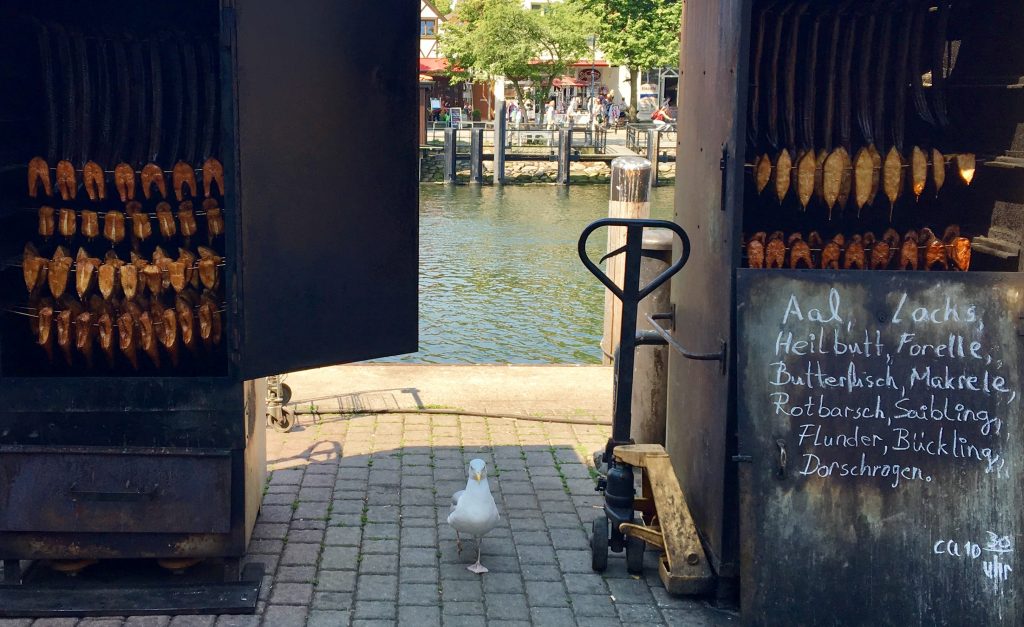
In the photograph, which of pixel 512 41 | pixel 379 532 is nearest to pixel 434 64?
pixel 512 41

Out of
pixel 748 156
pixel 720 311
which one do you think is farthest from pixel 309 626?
pixel 748 156

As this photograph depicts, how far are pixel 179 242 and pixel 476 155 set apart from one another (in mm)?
29554

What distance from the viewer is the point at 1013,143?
Answer: 17.3ft

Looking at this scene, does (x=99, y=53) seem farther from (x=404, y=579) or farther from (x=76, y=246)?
(x=404, y=579)

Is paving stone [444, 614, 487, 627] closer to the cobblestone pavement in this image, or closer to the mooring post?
the cobblestone pavement

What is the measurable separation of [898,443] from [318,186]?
286 cm

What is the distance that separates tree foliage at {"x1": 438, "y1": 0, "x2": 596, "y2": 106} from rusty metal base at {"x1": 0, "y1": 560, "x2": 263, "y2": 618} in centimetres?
4096

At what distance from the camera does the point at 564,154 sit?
1352 inches

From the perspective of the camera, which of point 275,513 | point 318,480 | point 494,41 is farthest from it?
point 494,41

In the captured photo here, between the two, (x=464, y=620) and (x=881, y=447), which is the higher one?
(x=881, y=447)

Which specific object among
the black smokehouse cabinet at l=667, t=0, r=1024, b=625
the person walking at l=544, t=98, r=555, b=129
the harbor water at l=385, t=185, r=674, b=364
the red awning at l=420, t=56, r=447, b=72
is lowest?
the harbor water at l=385, t=185, r=674, b=364

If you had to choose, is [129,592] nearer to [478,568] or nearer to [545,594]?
[478,568]

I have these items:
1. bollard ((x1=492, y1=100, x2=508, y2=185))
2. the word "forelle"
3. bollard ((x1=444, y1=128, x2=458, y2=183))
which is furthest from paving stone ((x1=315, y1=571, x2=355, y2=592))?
bollard ((x1=444, y1=128, x2=458, y2=183))

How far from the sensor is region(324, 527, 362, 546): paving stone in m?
5.65
